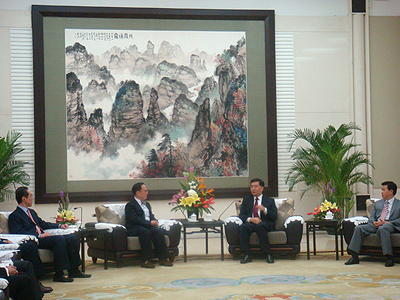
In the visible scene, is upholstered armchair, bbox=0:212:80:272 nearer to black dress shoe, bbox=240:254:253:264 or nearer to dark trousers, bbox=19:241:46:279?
dark trousers, bbox=19:241:46:279

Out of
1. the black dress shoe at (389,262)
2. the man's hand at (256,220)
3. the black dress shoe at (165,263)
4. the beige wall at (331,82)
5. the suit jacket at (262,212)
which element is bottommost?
the black dress shoe at (165,263)

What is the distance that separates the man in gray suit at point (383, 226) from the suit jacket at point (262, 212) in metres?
1.18

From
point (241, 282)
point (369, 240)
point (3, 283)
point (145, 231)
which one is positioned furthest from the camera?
point (145, 231)

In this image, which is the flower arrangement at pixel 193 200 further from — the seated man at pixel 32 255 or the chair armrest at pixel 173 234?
the seated man at pixel 32 255

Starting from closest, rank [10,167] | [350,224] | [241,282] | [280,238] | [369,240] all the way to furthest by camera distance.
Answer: [241,282], [369,240], [350,224], [280,238], [10,167]

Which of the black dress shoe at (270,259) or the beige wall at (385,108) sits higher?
the beige wall at (385,108)

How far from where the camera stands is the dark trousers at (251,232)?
763cm

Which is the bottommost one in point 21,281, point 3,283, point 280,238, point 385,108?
point 280,238

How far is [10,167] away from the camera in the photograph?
9727mm

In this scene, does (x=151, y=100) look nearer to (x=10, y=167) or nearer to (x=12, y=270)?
(x=10, y=167)

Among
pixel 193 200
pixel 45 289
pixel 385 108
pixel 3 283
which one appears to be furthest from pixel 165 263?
pixel 385 108

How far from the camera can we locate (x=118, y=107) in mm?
10234

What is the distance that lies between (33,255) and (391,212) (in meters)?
4.82

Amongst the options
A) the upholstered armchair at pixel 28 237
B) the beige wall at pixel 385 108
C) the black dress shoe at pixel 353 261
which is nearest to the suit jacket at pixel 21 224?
the upholstered armchair at pixel 28 237
